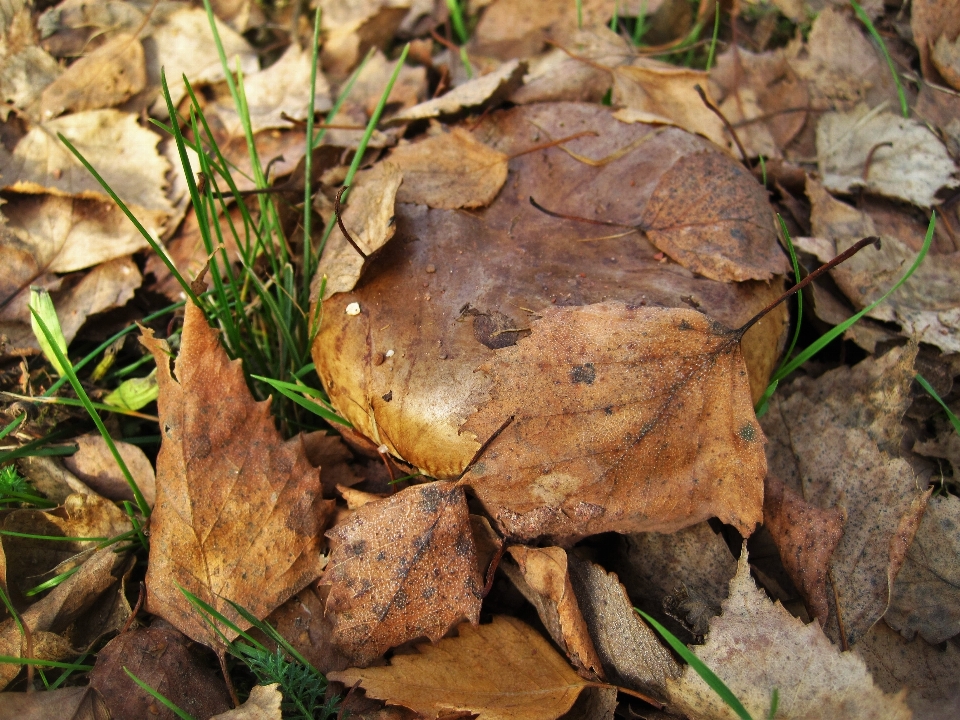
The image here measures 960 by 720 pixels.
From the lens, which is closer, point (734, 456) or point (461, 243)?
point (734, 456)

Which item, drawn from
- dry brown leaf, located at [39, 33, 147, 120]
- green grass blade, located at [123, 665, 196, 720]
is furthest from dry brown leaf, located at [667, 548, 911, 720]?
dry brown leaf, located at [39, 33, 147, 120]

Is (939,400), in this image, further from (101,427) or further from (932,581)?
(101,427)

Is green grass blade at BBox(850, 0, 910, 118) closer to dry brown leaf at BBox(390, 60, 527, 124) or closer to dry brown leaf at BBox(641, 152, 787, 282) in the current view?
dry brown leaf at BBox(641, 152, 787, 282)

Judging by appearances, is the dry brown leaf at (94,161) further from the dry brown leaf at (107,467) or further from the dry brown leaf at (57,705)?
the dry brown leaf at (57,705)

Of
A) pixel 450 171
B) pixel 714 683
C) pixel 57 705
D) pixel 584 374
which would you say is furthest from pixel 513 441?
pixel 57 705

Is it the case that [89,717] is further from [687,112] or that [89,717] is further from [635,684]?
[687,112]

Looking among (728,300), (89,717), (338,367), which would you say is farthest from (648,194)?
(89,717)
